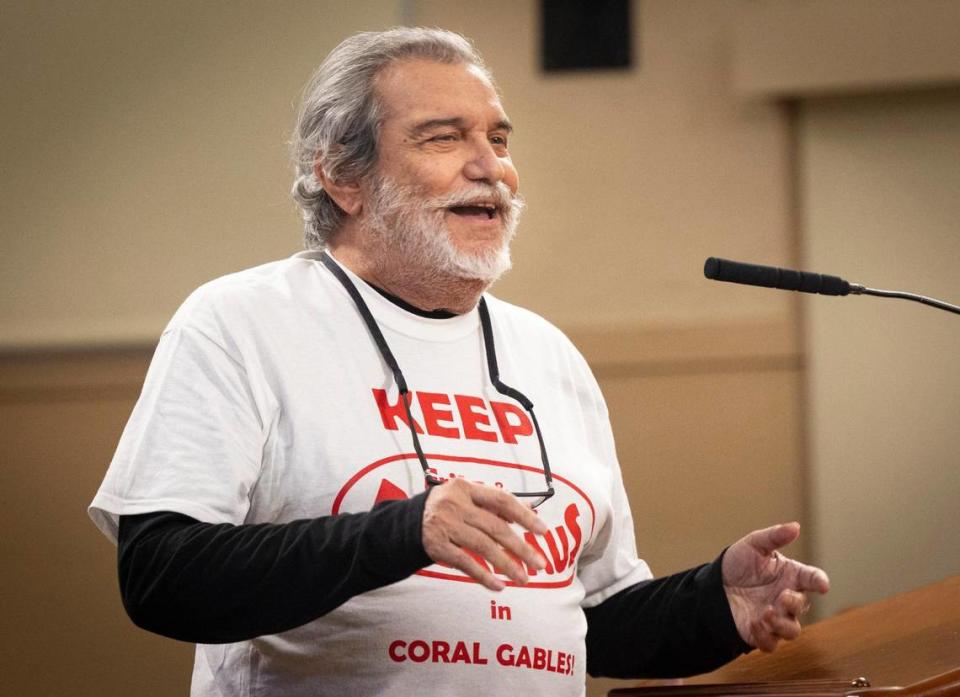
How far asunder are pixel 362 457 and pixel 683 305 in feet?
6.69

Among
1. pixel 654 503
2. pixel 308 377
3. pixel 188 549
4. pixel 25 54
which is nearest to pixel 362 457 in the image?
pixel 308 377

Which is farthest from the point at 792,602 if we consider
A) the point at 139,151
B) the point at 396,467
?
the point at 139,151

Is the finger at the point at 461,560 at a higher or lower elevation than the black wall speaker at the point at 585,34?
lower

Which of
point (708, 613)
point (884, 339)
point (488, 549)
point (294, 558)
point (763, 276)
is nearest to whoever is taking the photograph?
point (488, 549)

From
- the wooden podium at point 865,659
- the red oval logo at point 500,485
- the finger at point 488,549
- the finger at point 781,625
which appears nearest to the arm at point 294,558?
the finger at point 488,549

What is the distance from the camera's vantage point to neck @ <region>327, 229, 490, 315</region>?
5.31ft

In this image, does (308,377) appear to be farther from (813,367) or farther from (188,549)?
(813,367)

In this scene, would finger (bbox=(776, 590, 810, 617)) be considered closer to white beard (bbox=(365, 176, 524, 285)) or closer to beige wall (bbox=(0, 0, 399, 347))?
white beard (bbox=(365, 176, 524, 285))

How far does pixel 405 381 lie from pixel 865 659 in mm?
668

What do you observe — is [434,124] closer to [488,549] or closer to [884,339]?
[488,549]

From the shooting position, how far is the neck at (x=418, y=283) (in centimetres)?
162

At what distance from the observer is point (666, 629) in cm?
161

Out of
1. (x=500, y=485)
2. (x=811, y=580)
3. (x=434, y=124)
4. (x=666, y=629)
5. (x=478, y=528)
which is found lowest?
(x=666, y=629)

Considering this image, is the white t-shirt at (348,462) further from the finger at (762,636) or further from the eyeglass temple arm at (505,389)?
the finger at (762,636)
